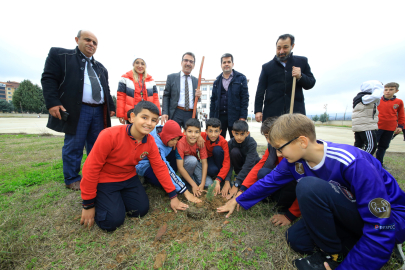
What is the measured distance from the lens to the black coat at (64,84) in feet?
8.72

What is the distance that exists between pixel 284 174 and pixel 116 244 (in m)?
1.82

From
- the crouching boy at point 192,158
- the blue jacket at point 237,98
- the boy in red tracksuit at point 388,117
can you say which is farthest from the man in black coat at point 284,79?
the boy in red tracksuit at point 388,117

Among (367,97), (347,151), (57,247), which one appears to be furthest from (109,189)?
(367,97)

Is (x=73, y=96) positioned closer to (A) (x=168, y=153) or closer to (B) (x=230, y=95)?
(A) (x=168, y=153)

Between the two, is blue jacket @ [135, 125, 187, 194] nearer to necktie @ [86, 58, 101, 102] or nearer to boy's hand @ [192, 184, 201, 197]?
boy's hand @ [192, 184, 201, 197]

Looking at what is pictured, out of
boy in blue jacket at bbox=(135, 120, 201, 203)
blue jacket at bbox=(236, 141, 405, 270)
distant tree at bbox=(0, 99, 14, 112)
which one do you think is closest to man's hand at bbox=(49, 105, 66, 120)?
boy in blue jacket at bbox=(135, 120, 201, 203)

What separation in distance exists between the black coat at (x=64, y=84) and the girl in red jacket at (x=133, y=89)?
0.77 meters

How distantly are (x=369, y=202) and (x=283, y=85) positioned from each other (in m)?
2.46

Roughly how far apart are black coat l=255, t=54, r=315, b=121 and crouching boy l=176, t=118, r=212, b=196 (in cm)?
142

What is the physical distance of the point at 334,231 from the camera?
1.37 meters

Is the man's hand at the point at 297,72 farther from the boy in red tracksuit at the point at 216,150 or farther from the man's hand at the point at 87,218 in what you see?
the man's hand at the point at 87,218

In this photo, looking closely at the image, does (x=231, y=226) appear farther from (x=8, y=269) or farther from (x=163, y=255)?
(x=8, y=269)

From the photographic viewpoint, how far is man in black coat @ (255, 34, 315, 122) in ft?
10.0

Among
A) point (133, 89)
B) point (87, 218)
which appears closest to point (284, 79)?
point (133, 89)
